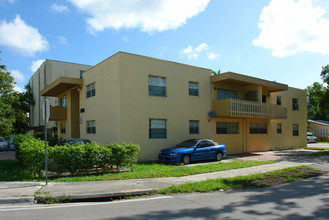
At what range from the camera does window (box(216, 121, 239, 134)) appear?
19034mm

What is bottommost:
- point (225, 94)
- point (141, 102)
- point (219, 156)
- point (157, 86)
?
point (219, 156)

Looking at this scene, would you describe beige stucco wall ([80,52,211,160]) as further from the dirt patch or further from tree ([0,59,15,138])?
tree ([0,59,15,138])

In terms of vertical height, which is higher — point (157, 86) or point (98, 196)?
point (157, 86)

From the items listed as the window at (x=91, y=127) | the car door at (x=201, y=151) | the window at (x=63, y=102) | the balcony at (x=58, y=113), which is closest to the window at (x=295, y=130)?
the car door at (x=201, y=151)

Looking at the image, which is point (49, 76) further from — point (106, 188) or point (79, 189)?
point (106, 188)

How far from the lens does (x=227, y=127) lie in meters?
19.5

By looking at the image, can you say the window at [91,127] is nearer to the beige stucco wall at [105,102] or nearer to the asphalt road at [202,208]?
the beige stucco wall at [105,102]

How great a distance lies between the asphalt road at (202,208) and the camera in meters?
A: 5.36

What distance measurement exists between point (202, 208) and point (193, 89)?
490 inches

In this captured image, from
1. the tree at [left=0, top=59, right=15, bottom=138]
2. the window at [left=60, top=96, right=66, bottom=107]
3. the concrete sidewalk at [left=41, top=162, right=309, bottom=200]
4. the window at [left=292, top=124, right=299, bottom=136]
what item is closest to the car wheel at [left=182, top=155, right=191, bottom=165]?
the concrete sidewalk at [left=41, top=162, right=309, bottom=200]

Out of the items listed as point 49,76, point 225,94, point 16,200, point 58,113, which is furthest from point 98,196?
point 49,76

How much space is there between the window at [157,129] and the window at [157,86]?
65.1 inches

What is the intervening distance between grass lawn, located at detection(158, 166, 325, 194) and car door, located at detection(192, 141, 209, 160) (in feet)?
14.4

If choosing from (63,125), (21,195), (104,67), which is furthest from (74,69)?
(21,195)
